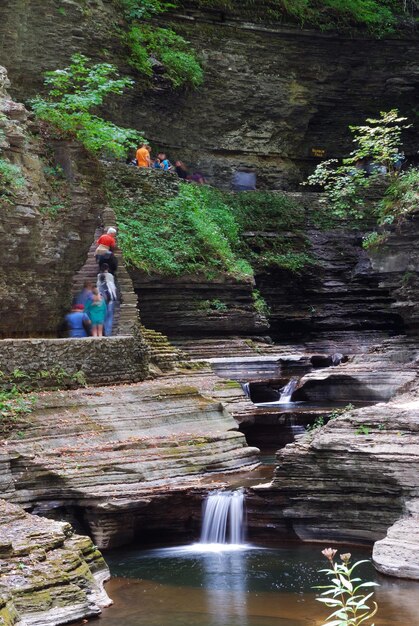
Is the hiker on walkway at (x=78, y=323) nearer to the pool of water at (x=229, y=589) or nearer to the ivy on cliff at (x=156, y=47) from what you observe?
the pool of water at (x=229, y=589)

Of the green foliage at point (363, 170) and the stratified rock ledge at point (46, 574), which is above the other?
the green foliage at point (363, 170)

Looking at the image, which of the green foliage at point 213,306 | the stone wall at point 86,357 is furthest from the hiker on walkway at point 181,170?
the stone wall at point 86,357

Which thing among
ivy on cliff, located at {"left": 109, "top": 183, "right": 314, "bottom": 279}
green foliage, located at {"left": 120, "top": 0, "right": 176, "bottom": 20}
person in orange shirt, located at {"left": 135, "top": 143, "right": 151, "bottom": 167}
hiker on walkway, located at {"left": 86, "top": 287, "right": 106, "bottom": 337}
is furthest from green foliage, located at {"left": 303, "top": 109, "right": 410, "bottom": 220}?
hiker on walkway, located at {"left": 86, "top": 287, "right": 106, "bottom": 337}

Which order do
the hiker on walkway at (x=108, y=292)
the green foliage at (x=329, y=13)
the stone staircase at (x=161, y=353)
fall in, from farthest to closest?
the green foliage at (x=329, y=13) < the stone staircase at (x=161, y=353) < the hiker on walkway at (x=108, y=292)

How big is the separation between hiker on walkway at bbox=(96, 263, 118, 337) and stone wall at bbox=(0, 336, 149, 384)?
1025 millimetres

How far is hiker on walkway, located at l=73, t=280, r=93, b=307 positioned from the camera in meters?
19.4

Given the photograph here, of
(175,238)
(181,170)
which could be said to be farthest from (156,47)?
(175,238)

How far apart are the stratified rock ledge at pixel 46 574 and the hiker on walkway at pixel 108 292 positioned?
8103 millimetres

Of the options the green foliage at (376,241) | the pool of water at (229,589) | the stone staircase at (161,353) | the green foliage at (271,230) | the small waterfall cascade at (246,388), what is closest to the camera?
the pool of water at (229,589)

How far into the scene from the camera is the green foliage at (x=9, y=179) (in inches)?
682

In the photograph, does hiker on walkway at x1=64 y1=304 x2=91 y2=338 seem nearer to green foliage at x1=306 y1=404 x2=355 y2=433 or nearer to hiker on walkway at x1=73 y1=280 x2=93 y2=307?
hiker on walkway at x1=73 y1=280 x2=93 y2=307

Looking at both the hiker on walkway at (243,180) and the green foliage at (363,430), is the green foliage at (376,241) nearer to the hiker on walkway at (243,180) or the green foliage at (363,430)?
the green foliage at (363,430)

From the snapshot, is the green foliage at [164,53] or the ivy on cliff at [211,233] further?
the green foliage at [164,53]

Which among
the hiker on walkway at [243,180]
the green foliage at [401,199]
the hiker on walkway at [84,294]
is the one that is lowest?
the hiker on walkway at [84,294]
